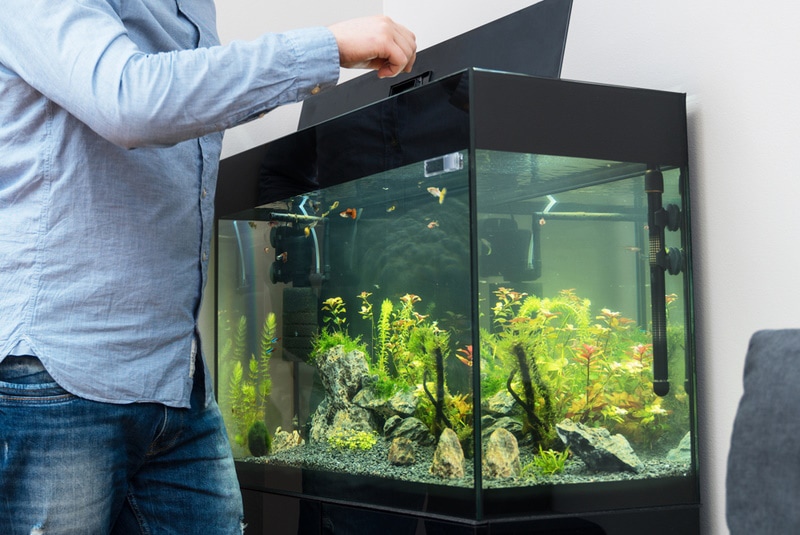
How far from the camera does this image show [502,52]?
2016 millimetres

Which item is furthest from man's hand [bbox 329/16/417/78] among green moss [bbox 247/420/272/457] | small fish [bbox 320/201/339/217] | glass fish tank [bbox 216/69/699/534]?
green moss [bbox 247/420/272/457]

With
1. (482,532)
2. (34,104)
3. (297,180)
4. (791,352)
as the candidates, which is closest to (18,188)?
(34,104)

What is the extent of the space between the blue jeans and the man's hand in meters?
0.47

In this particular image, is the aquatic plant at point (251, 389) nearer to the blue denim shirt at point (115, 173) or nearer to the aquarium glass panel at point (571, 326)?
the aquarium glass panel at point (571, 326)

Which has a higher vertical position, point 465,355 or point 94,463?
point 465,355

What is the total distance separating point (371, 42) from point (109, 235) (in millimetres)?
388

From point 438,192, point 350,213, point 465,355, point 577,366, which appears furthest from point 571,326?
point 350,213

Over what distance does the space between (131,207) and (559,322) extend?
0.96m

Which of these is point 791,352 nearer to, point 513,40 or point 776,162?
point 776,162

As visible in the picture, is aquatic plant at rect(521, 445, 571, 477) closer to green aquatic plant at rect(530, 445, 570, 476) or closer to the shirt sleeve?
green aquatic plant at rect(530, 445, 570, 476)

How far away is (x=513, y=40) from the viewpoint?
6.55 feet

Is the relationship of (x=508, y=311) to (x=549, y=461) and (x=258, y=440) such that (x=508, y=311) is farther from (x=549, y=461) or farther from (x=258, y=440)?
(x=258, y=440)

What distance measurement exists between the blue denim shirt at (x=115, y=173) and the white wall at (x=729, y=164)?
1094 millimetres

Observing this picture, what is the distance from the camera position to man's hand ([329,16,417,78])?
99cm
